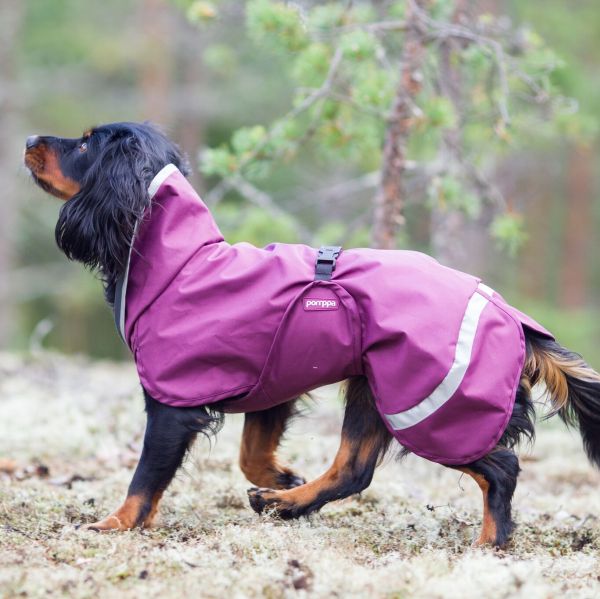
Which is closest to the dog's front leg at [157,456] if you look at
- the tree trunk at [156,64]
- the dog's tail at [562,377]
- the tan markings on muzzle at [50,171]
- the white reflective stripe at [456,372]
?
the white reflective stripe at [456,372]

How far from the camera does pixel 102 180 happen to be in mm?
4094

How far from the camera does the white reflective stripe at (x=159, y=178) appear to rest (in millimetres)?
4031

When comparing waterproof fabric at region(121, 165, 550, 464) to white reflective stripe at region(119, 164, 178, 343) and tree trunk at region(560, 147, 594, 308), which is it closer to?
white reflective stripe at region(119, 164, 178, 343)

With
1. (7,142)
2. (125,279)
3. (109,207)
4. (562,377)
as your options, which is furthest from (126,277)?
(7,142)

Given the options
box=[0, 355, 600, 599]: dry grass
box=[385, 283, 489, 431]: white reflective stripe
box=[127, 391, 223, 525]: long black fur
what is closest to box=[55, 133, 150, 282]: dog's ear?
box=[127, 391, 223, 525]: long black fur

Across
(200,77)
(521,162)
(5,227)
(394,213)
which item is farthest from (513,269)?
(394,213)

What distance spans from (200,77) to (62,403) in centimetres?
1418

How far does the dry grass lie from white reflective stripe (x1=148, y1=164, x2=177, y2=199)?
4.89 ft

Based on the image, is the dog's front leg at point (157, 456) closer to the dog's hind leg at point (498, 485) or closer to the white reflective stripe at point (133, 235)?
the white reflective stripe at point (133, 235)

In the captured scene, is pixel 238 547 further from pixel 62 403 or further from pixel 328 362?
pixel 62 403

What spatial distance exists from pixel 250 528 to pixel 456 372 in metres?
1.10

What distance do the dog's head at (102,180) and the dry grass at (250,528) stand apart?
4.08ft

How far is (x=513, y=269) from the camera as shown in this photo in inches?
850

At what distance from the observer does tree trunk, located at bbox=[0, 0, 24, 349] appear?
651 inches
